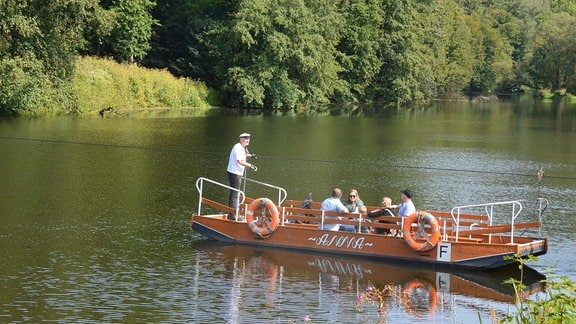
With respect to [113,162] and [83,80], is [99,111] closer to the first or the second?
[83,80]

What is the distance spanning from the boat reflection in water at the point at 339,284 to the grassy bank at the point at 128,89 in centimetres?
3721

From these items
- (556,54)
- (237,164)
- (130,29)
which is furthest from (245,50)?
(556,54)

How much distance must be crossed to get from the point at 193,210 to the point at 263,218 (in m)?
4.85

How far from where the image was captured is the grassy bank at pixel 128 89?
55.6m

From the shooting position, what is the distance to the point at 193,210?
24.7 m

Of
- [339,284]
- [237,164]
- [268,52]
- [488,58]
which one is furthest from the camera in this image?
[488,58]

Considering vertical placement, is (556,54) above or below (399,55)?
above

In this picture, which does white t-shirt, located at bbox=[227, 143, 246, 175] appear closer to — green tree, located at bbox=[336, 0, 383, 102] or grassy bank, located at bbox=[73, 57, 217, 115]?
grassy bank, located at bbox=[73, 57, 217, 115]

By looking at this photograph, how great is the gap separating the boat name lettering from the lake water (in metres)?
0.44

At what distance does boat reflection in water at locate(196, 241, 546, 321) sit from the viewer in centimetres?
1530

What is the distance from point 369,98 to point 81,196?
71039 mm

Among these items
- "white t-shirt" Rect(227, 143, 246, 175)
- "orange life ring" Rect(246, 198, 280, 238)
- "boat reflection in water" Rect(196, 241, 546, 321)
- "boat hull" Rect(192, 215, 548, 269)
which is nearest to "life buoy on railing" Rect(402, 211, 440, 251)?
"boat hull" Rect(192, 215, 548, 269)

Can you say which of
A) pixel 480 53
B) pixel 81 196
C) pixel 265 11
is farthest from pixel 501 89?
pixel 81 196

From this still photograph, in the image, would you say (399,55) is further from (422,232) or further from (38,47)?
(422,232)
